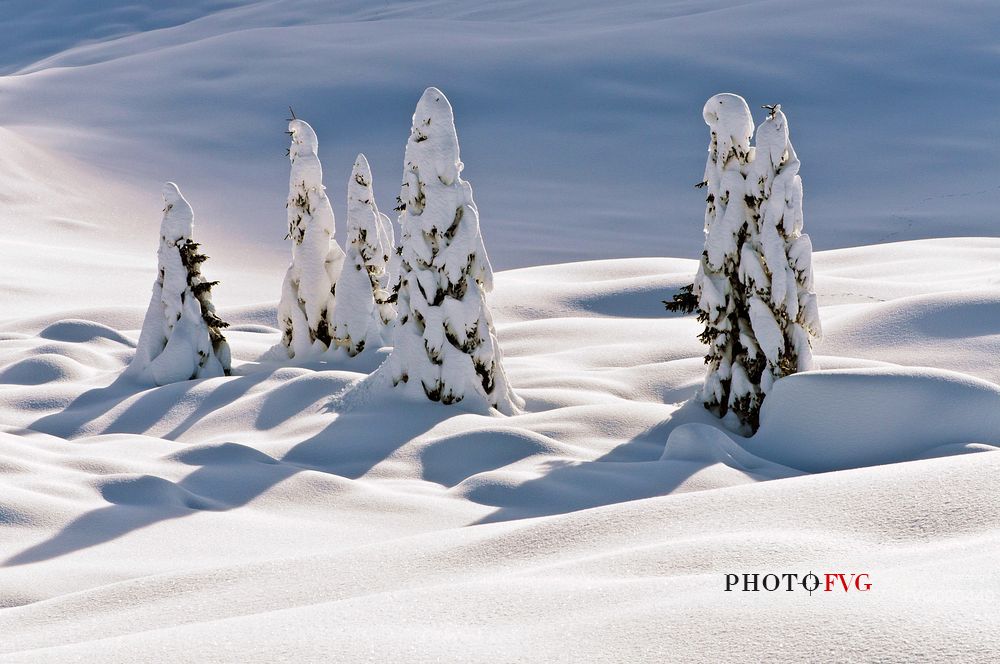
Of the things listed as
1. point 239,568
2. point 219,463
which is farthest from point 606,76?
point 239,568

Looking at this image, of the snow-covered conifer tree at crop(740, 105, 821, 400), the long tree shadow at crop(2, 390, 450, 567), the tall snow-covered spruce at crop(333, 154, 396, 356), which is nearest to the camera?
the long tree shadow at crop(2, 390, 450, 567)

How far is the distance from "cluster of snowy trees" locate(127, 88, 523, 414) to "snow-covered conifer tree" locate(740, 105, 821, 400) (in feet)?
9.39

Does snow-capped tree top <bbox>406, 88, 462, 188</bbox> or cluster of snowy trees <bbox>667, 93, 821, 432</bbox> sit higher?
snow-capped tree top <bbox>406, 88, 462, 188</bbox>

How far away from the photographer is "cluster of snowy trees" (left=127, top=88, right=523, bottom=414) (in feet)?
42.5

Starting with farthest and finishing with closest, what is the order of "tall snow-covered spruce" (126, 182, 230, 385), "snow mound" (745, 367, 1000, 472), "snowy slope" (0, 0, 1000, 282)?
1. "snowy slope" (0, 0, 1000, 282)
2. "tall snow-covered spruce" (126, 182, 230, 385)
3. "snow mound" (745, 367, 1000, 472)

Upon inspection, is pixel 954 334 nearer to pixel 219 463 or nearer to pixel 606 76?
pixel 219 463

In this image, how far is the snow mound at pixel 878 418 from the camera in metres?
9.97

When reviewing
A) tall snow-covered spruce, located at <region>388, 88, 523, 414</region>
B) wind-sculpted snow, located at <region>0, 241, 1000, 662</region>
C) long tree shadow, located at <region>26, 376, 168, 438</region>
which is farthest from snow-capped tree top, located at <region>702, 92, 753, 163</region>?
long tree shadow, located at <region>26, 376, 168, 438</region>

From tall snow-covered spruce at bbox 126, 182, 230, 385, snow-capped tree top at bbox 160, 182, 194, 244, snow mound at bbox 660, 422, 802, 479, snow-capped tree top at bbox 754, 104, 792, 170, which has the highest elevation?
snow-capped tree top at bbox 754, 104, 792, 170

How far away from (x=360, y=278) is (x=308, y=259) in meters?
0.92

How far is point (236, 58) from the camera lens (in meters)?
64.2

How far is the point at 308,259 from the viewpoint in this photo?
16.5m

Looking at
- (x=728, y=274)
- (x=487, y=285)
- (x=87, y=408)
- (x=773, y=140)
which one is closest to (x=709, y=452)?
(x=728, y=274)

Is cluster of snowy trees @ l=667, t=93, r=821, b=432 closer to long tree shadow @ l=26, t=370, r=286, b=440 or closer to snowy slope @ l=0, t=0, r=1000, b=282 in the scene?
long tree shadow @ l=26, t=370, r=286, b=440
